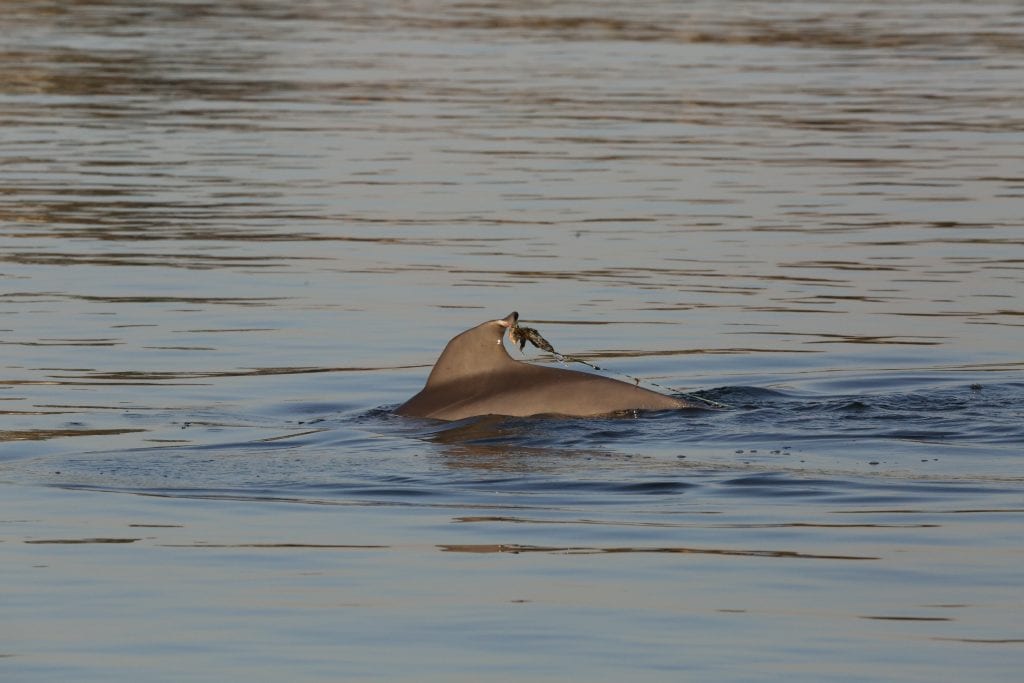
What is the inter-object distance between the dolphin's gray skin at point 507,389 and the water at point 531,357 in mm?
186

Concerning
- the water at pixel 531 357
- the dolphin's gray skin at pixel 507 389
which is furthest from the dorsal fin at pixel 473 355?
the water at pixel 531 357

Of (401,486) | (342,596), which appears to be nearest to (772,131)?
(401,486)

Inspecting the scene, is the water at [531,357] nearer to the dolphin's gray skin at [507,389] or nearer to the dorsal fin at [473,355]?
the dolphin's gray skin at [507,389]

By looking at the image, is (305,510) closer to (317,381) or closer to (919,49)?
(317,381)

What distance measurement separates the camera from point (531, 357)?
1609 centimetres

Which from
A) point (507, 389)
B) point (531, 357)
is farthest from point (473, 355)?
point (531, 357)

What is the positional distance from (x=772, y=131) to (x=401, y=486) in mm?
19891

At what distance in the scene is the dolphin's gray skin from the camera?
39.9ft

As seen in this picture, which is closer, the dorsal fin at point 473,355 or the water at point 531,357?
the water at point 531,357

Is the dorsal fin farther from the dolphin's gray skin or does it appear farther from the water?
the water

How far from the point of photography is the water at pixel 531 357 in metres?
8.23

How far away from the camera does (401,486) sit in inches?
424

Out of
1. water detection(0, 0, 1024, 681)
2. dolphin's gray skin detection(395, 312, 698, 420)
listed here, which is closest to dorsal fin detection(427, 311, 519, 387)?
dolphin's gray skin detection(395, 312, 698, 420)

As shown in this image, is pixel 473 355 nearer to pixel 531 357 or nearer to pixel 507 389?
pixel 507 389
